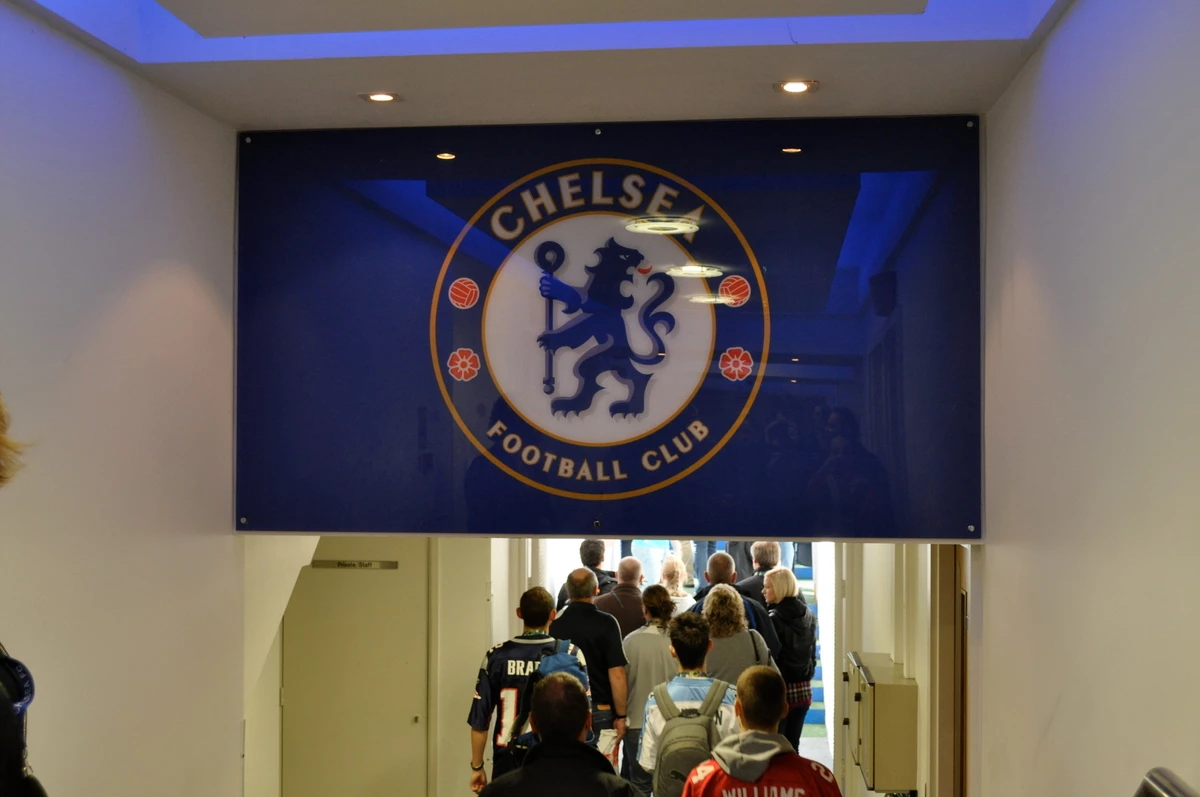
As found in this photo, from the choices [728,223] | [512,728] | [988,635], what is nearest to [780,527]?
[988,635]

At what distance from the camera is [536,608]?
4.75m

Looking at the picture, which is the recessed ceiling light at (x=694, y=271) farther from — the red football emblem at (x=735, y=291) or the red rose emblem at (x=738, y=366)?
the red rose emblem at (x=738, y=366)

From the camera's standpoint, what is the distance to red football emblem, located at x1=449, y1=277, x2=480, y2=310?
3.73 meters

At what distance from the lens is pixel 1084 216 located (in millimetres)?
2510

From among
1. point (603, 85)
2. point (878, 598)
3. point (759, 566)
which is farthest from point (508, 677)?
point (878, 598)

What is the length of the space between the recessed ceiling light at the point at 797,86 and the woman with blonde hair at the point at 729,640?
8.54 feet

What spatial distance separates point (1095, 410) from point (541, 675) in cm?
274

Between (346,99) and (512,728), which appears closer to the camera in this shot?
(346,99)

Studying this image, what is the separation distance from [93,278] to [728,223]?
1.88 m

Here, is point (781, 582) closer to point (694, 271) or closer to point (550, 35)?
point (694, 271)

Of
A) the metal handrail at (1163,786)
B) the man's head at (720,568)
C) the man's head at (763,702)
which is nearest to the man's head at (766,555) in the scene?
the man's head at (720,568)

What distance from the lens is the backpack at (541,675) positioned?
4.54 metres

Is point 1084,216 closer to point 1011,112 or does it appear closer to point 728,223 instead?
point 1011,112

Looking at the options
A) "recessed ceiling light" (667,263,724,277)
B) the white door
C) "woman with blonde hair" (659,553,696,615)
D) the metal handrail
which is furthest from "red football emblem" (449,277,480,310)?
"woman with blonde hair" (659,553,696,615)
